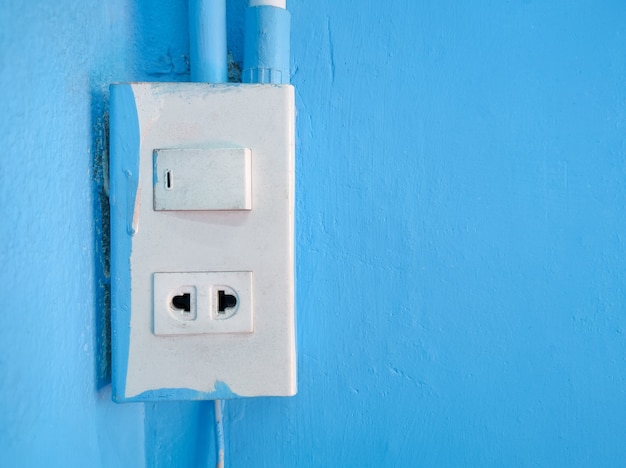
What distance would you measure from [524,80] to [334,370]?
47 cm

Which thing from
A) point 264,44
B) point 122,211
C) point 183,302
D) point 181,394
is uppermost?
point 264,44

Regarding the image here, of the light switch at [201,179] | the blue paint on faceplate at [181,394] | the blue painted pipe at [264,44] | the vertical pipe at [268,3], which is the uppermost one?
the vertical pipe at [268,3]

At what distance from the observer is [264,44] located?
0.70 meters

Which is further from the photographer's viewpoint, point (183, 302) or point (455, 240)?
point (455, 240)

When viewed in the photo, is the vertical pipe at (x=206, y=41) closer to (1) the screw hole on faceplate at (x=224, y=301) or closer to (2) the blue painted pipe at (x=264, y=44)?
(2) the blue painted pipe at (x=264, y=44)

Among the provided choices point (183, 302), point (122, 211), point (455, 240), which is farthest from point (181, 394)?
point (455, 240)

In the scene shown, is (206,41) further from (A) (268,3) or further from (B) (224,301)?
(B) (224,301)

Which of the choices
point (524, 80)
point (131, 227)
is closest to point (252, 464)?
point (131, 227)

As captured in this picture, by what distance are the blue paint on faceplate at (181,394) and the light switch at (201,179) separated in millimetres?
212

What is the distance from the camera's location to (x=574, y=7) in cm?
76

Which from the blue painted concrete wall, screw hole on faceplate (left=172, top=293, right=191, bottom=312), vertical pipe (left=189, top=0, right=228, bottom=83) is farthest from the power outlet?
vertical pipe (left=189, top=0, right=228, bottom=83)

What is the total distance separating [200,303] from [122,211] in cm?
14

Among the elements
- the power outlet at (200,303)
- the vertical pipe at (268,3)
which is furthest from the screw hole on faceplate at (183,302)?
the vertical pipe at (268,3)

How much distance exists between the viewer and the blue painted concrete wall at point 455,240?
76 centimetres
